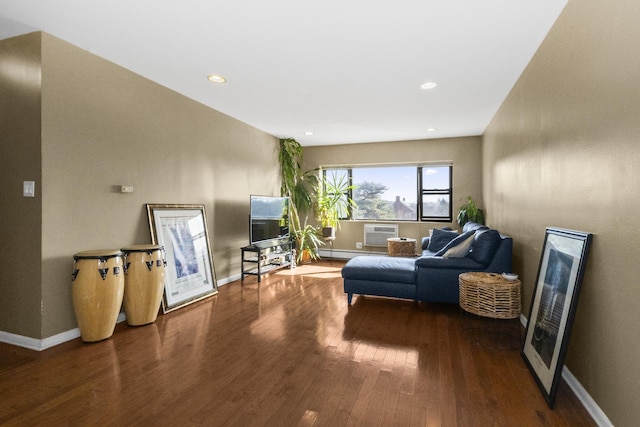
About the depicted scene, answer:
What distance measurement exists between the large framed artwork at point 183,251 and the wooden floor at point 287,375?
40cm

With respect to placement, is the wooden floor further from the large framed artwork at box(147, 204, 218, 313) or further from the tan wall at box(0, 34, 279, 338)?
the tan wall at box(0, 34, 279, 338)

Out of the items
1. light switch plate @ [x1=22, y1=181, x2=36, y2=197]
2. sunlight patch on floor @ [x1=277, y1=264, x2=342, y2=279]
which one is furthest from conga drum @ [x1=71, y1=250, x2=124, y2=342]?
sunlight patch on floor @ [x1=277, y1=264, x2=342, y2=279]

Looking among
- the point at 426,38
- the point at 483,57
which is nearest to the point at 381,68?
the point at 426,38

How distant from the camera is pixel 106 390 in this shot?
2.02 meters

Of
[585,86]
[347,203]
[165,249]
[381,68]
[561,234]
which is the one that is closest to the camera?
[585,86]

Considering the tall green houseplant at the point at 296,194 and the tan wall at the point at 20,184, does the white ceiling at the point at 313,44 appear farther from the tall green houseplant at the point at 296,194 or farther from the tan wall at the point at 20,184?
the tall green houseplant at the point at 296,194

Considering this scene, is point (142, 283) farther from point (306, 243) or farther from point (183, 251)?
point (306, 243)

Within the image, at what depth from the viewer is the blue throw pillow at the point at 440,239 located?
4.94 m

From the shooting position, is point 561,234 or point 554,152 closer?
point 561,234

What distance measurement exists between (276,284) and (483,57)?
12.1 feet

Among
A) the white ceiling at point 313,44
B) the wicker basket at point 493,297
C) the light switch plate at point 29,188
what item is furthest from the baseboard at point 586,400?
the light switch plate at point 29,188

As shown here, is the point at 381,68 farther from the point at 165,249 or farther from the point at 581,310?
the point at 165,249

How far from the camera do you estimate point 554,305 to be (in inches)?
80.4

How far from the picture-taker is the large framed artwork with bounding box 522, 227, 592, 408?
1.81m
